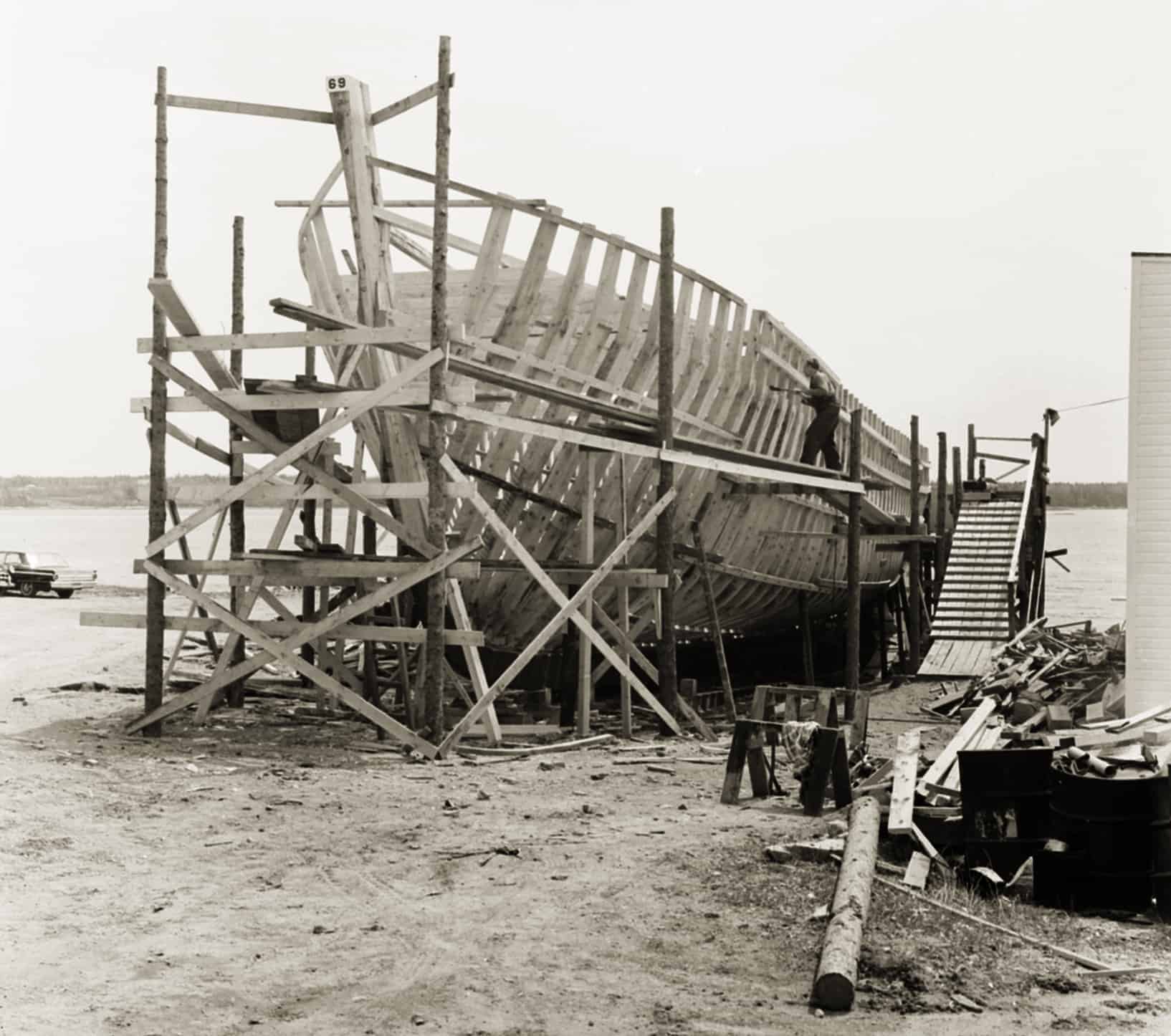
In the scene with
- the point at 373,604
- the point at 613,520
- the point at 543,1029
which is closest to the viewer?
the point at 543,1029

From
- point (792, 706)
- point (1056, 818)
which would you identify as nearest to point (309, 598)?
point (792, 706)

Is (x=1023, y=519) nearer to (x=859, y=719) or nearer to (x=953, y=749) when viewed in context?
(x=859, y=719)

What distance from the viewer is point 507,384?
12.0 m

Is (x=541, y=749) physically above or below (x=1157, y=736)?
below

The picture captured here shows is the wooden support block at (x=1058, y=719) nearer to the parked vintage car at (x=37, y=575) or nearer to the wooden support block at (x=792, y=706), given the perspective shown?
the wooden support block at (x=792, y=706)

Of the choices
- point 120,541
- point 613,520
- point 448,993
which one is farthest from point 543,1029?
point 120,541

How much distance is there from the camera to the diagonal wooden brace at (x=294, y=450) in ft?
36.2

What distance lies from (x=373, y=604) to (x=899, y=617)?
51.5 feet

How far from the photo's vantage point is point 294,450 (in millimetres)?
11398

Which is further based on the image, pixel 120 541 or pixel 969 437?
pixel 120 541

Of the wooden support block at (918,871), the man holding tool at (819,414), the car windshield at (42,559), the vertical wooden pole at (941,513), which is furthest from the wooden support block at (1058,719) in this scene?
the car windshield at (42,559)

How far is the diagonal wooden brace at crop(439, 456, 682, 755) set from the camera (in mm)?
11180

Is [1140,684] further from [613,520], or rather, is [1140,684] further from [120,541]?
[120,541]

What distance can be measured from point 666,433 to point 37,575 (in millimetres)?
24158
